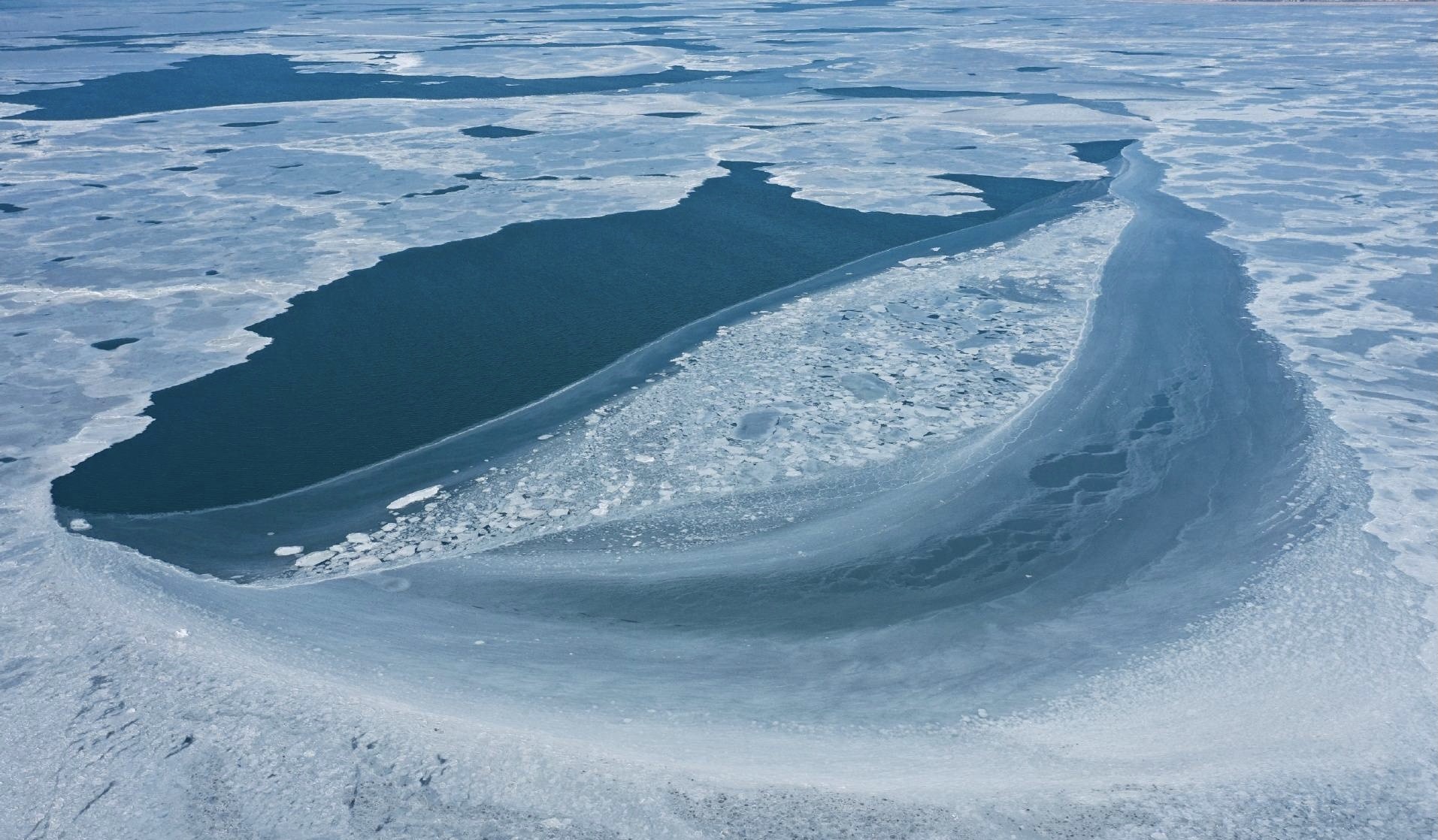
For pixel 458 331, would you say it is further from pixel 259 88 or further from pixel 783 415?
pixel 259 88

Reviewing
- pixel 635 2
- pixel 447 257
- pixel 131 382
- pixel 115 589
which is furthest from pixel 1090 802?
pixel 635 2

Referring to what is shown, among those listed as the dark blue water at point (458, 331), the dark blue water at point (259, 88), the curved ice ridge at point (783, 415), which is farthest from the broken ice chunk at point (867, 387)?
the dark blue water at point (259, 88)

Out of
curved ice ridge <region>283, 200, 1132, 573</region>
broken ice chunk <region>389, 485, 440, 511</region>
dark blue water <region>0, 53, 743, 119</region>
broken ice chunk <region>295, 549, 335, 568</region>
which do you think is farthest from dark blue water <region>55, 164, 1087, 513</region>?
dark blue water <region>0, 53, 743, 119</region>

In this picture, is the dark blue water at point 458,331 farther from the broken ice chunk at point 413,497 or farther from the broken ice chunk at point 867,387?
the broken ice chunk at point 867,387

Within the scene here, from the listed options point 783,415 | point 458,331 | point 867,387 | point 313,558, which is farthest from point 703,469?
point 458,331

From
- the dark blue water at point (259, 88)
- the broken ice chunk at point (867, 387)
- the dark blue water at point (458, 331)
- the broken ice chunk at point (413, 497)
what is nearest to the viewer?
the broken ice chunk at point (413, 497)

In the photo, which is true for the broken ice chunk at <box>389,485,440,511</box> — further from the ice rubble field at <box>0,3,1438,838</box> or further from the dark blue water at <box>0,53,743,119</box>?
the dark blue water at <box>0,53,743,119</box>
